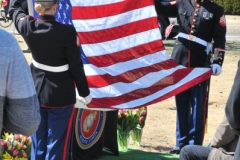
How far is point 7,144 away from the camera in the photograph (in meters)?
4.70

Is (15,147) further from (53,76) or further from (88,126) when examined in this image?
(88,126)

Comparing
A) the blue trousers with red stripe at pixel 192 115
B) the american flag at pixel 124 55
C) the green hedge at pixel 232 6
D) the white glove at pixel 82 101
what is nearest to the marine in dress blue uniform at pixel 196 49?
the blue trousers with red stripe at pixel 192 115

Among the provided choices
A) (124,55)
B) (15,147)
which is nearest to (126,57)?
(124,55)

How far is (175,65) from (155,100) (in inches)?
21.9

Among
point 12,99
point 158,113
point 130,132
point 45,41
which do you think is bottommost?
point 158,113

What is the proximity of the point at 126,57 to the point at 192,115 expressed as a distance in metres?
0.87

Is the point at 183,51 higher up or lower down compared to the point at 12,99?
lower down

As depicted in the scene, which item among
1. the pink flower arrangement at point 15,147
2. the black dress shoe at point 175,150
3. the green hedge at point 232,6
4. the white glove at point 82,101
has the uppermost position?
the white glove at point 82,101

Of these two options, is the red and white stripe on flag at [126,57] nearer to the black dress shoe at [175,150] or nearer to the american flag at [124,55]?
the american flag at [124,55]

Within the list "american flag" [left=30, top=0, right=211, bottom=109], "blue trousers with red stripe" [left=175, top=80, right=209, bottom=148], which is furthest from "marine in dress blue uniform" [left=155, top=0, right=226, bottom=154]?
"american flag" [left=30, top=0, right=211, bottom=109]

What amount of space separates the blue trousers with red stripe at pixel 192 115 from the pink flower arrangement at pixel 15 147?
5.84ft

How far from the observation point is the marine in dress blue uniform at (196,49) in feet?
19.6

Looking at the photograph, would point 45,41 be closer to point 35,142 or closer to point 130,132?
point 35,142

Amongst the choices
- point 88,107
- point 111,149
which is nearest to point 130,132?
point 111,149
